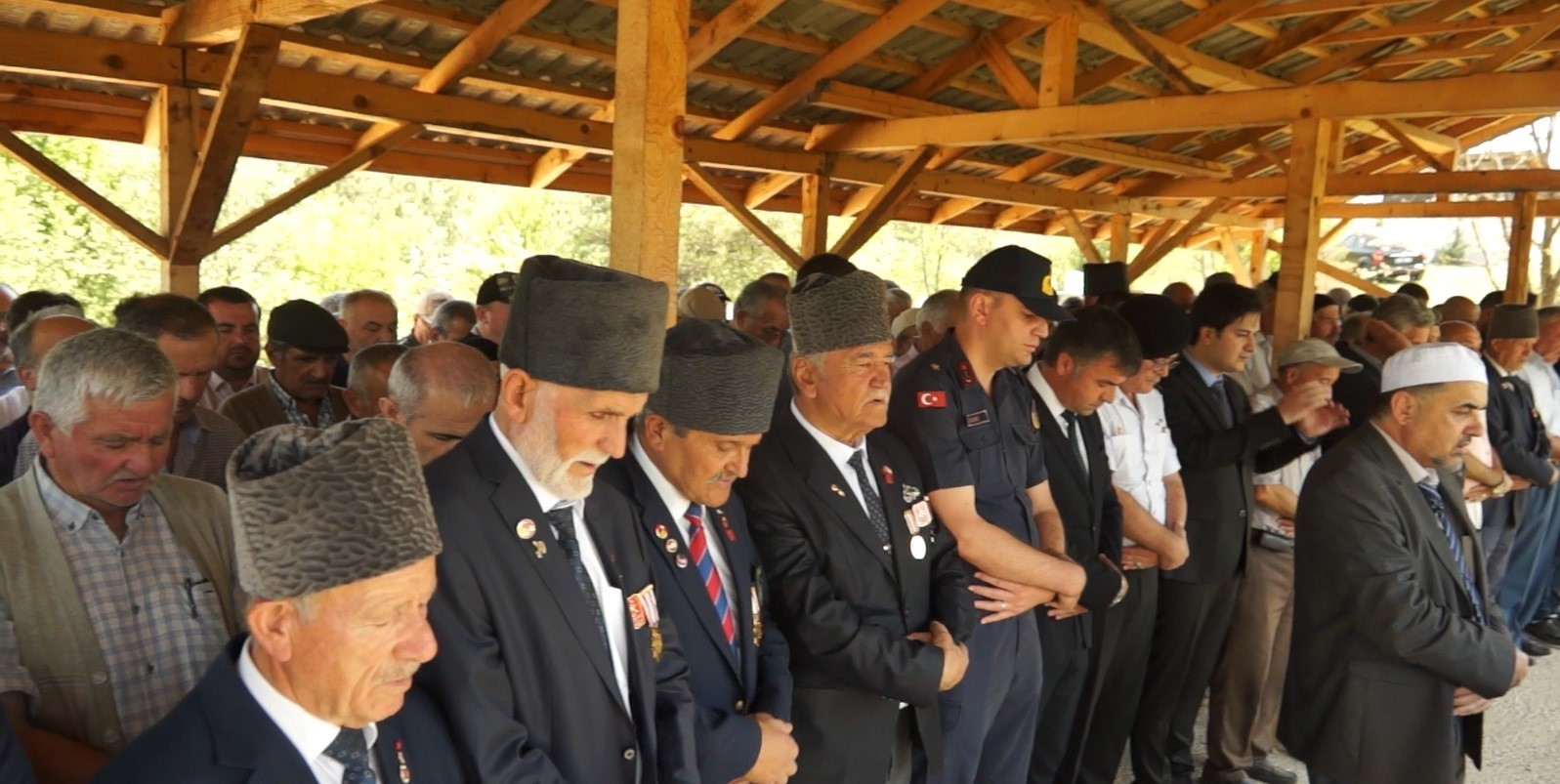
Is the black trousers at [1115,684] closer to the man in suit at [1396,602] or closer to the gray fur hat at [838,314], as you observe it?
the man in suit at [1396,602]

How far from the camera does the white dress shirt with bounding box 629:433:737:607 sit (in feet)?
7.11

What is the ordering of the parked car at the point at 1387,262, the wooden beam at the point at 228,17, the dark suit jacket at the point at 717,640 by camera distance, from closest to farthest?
1. the dark suit jacket at the point at 717,640
2. the wooden beam at the point at 228,17
3. the parked car at the point at 1387,262

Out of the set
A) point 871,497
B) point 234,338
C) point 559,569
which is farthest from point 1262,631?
point 234,338

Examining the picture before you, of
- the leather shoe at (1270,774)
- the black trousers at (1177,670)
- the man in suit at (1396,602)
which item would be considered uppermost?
the man in suit at (1396,602)

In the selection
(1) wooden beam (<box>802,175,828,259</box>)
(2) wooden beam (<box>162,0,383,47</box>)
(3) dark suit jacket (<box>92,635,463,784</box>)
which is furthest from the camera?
(1) wooden beam (<box>802,175,828,259</box>)

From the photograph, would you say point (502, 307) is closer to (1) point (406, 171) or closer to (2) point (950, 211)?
(1) point (406, 171)

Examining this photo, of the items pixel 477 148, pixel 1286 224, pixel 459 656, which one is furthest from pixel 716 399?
pixel 477 148

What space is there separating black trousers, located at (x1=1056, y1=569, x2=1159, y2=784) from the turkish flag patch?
1.05 metres

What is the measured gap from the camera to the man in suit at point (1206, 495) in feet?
12.3

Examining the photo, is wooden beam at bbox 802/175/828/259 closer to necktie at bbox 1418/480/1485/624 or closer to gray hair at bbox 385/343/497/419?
necktie at bbox 1418/480/1485/624

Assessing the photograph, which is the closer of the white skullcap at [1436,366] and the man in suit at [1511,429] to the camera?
the white skullcap at [1436,366]

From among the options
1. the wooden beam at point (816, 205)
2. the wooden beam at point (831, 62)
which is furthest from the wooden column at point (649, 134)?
the wooden beam at point (816, 205)

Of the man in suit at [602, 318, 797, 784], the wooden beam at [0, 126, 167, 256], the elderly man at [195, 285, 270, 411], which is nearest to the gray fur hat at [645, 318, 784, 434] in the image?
the man in suit at [602, 318, 797, 784]

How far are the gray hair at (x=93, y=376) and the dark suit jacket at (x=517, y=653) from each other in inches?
22.0
